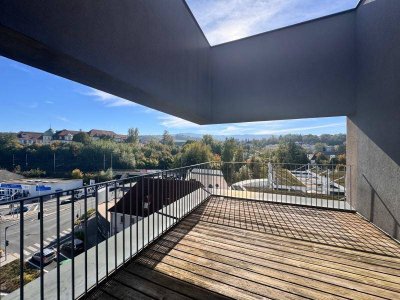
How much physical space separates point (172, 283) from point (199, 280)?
0.85ft

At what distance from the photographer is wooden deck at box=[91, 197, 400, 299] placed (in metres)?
1.79

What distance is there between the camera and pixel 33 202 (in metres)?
1.37

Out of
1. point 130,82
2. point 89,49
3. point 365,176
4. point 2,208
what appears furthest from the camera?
point 365,176

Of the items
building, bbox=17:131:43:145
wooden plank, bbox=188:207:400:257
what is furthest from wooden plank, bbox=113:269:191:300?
building, bbox=17:131:43:145

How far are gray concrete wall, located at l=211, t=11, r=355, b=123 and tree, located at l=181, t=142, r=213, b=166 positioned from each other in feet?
92.9

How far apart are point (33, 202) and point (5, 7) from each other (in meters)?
1.24

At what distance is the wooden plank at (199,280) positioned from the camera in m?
1.77

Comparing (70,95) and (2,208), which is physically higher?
(70,95)

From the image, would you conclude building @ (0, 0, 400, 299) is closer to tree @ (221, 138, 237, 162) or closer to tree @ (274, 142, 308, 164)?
tree @ (274, 142, 308, 164)

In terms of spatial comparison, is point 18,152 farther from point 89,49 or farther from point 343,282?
point 343,282

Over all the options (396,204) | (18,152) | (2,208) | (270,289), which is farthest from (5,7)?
(18,152)

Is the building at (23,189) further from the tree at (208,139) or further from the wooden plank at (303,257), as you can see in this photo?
the tree at (208,139)

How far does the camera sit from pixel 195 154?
33.8 metres

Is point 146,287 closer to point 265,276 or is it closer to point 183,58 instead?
point 265,276
